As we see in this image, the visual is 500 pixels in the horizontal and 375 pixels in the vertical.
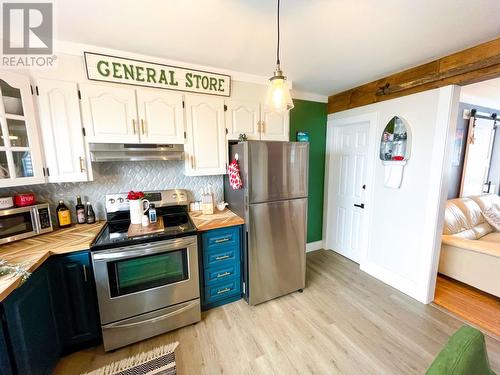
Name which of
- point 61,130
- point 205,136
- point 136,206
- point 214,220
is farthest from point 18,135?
point 214,220

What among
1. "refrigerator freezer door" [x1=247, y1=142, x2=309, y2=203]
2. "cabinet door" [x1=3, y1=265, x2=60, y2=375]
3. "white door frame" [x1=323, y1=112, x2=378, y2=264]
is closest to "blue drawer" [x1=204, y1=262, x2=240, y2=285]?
"refrigerator freezer door" [x1=247, y1=142, x2=309, y2=203]

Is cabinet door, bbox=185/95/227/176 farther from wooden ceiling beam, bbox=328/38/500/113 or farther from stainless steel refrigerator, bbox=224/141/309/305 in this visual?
wooden ceiling beam, bbox=328/38/500/113

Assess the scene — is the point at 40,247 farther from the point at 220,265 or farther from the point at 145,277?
the point at 220,265

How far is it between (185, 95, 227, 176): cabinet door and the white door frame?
6.06 ft

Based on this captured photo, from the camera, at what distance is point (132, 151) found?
1855 millimetres

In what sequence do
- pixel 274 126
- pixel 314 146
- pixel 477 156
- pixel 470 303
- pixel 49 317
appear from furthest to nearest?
pixel 477 156, pixel 314 146, pixel 274 126, pixel 470 303, pixel 49 317

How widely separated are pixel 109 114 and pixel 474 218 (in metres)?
4.82

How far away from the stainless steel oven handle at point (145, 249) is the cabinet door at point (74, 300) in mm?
145

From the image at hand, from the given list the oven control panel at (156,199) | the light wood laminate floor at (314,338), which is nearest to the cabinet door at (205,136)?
the oven control panel at (156,199)

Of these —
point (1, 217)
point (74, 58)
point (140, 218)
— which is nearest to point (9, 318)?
point (1, 217)

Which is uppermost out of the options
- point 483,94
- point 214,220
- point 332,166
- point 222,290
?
point 483,94

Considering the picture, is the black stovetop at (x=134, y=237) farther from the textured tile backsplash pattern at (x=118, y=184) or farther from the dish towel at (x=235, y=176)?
the dish towel at (x=235, y=176)

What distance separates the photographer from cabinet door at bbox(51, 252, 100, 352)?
61.6 inches

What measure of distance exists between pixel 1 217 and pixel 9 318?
870mm
